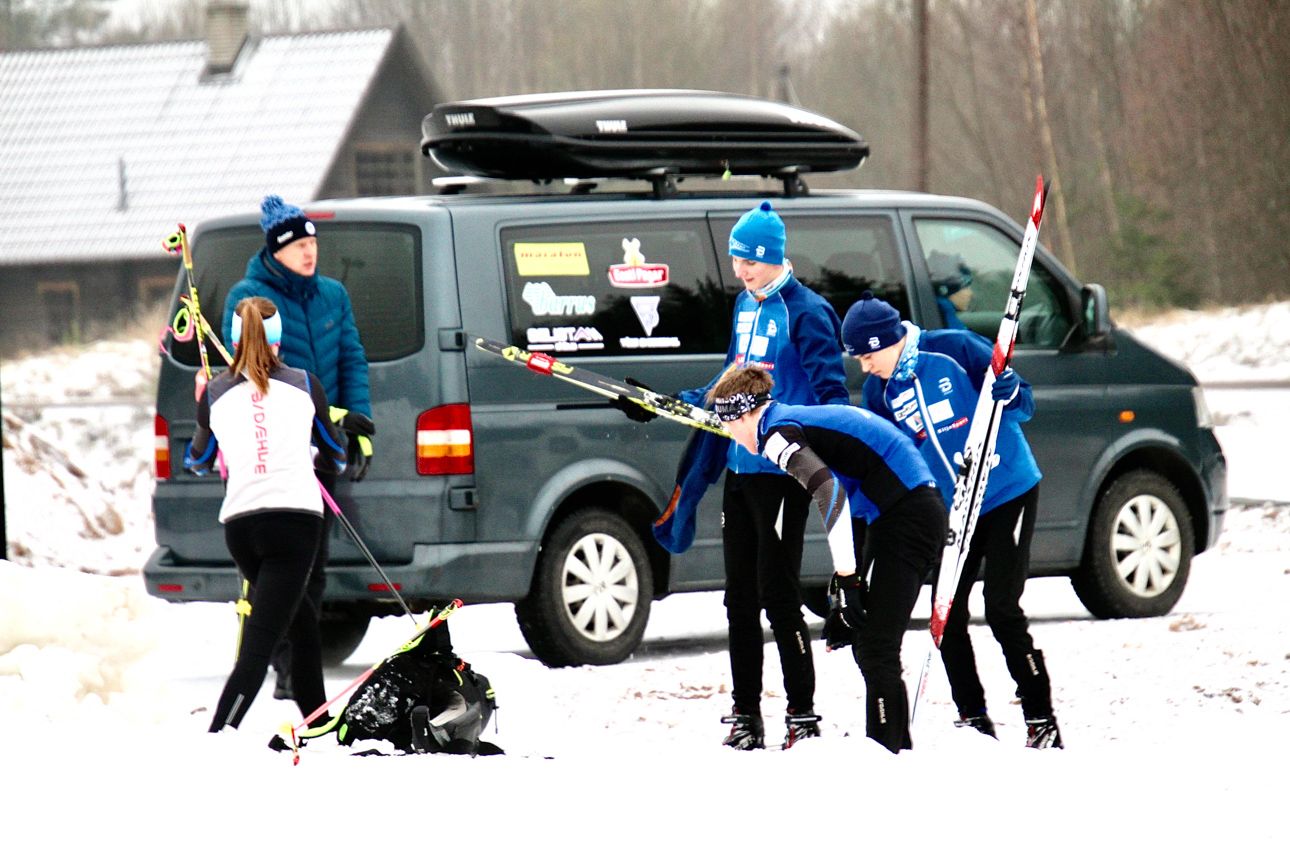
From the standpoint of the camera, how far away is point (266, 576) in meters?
6.07

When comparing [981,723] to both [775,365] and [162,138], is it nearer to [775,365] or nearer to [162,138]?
[775,365]

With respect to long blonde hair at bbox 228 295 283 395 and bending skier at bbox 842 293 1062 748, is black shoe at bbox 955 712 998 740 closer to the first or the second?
bending skier at bbox 842 293 1062 748

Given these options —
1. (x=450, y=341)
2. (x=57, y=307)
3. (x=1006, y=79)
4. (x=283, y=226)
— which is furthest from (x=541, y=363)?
(x=1006, y=79)

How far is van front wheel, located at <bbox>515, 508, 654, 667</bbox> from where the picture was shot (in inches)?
311

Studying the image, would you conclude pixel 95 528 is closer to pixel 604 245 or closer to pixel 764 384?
pixel 604 245

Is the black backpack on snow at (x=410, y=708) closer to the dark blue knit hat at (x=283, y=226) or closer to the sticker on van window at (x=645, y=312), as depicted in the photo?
the dark blue knit hat at (x=283, y=226)

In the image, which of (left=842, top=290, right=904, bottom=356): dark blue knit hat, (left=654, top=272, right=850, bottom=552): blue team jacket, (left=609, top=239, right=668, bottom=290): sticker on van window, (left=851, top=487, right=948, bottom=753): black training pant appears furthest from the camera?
(left=609, top=239, right=668, bottom=290): sticker on van window

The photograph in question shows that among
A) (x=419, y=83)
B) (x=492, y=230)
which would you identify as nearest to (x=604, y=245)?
(x=492, y=230)

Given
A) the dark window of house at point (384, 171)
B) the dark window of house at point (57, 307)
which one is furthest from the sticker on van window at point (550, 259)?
the dark window of house at point (57, 307)

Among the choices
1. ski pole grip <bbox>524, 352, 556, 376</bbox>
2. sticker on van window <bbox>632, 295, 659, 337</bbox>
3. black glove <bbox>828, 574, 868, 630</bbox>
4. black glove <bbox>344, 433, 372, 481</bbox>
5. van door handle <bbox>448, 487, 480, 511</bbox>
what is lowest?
black glove <bbox>828, 574, 868, 630</bbox>

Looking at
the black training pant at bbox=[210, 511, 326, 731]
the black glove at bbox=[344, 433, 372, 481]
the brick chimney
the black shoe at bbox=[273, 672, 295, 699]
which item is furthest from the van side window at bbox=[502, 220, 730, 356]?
the brick chimney

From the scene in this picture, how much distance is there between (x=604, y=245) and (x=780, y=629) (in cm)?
252

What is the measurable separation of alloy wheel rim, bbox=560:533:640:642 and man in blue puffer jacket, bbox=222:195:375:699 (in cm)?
131

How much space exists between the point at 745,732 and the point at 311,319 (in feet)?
7.74
